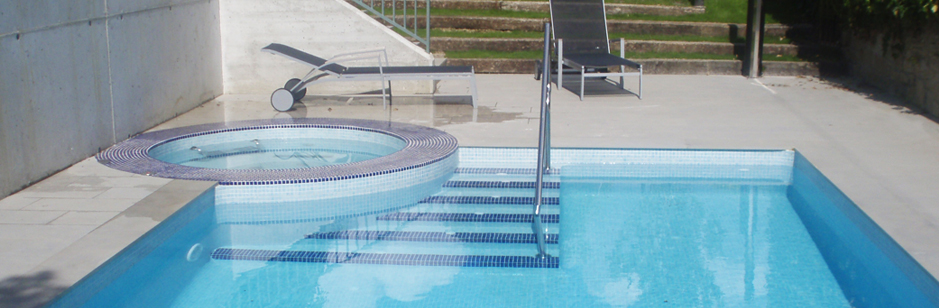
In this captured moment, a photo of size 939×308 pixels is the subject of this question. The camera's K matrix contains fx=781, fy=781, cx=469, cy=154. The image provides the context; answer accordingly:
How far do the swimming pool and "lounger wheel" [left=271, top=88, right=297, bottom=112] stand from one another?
2.44 meters

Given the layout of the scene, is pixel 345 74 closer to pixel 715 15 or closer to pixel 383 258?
pixel 383 258

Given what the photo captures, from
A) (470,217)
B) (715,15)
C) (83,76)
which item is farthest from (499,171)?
(715,15)

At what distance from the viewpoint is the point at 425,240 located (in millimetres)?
4297

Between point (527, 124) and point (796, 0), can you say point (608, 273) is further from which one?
point (796, 0)

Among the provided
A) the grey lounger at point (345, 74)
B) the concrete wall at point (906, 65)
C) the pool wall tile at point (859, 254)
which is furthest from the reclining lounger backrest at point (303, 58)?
→ the concrete wall at point (906, 65)

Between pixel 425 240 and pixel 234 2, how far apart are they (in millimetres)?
4924

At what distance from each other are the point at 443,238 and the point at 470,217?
0.36 m

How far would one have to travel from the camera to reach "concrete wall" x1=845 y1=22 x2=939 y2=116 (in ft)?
23.3

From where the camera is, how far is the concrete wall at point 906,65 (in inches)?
280

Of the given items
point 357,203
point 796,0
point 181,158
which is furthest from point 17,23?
point 796,0

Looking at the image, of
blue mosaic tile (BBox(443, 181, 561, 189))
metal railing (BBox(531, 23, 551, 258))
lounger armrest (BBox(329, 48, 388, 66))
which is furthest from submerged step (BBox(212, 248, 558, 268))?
lounger armrest (BBox(329, 48, 388, 66))

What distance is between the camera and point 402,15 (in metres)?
10.4

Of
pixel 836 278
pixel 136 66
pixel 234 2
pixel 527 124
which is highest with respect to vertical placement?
pixel 234 2

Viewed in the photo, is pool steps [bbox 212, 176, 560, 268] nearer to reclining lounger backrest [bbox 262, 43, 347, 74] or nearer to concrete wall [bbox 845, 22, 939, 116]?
reclining lounger backrest [bbox 262, 43, 347, 74]
